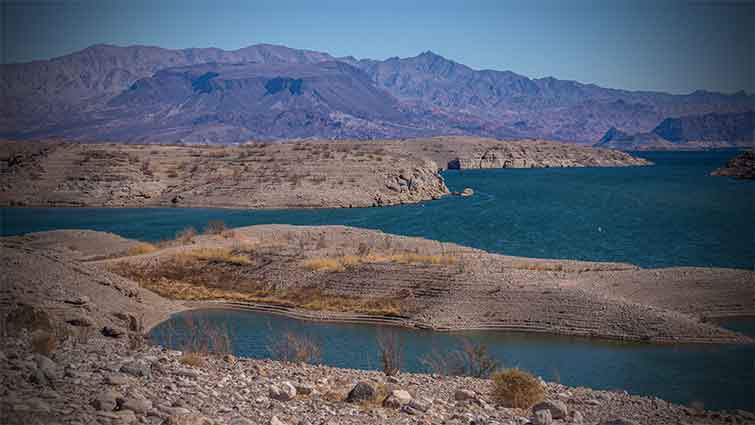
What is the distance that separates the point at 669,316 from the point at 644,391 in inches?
289

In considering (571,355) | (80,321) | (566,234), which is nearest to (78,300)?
(80,321)

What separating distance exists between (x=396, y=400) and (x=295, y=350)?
8402 mm

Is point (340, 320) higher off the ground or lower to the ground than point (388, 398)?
lower

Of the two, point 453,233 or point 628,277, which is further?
point 453,233

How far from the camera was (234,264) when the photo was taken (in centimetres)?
3609

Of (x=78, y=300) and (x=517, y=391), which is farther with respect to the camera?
(x=78, y=300)

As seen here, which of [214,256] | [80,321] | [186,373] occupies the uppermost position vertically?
[186,373]

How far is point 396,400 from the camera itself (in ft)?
42.6

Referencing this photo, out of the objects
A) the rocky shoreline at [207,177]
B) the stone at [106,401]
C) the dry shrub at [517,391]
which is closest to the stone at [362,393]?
the dry shrub at [517,391]

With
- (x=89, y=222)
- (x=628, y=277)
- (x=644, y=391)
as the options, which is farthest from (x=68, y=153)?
(x=644, y=391)

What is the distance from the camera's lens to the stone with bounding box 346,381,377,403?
13.3 meters

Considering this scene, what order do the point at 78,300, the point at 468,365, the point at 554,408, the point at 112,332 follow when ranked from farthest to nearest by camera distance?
the point at 78,300 → the point at 468,365 → the point at 112,332 → the point at 554,408

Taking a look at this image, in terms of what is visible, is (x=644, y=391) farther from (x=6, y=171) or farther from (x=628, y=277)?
(x=6, y=171)

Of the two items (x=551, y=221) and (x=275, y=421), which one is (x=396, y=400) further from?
(x=551, y=221)
